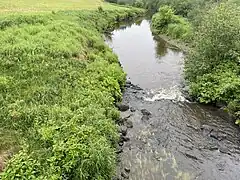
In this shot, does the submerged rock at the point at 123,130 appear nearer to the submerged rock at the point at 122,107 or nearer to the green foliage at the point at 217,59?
the submerged rock at the point at 122,107

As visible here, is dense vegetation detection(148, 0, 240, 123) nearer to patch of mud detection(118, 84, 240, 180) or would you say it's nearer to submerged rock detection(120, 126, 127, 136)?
patch of mud detection(118, 84, 240, 180)

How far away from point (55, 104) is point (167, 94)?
1247cm

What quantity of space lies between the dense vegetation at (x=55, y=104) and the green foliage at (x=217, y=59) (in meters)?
6.93

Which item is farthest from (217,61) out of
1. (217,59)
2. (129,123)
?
(129,123)

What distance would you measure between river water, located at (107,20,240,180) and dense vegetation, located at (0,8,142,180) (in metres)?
1.93

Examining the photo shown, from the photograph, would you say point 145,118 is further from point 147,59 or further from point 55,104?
point 147,59

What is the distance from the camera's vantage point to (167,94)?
27.1 meters

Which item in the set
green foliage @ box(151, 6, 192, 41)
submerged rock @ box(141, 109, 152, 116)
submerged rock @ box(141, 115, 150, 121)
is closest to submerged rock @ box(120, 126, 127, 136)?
submerged rock @ box(141, 115, 150, 121)

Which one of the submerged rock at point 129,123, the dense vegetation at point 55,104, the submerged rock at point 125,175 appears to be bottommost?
the submerged rock at point 129,123

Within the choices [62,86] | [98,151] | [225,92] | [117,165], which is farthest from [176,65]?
[98,151]

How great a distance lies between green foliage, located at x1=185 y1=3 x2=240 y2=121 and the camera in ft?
78.5

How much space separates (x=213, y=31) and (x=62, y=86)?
13.7 meters

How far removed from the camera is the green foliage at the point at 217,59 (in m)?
23.9

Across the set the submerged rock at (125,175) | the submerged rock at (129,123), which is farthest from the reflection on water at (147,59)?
the submerged rock at (125,175)
